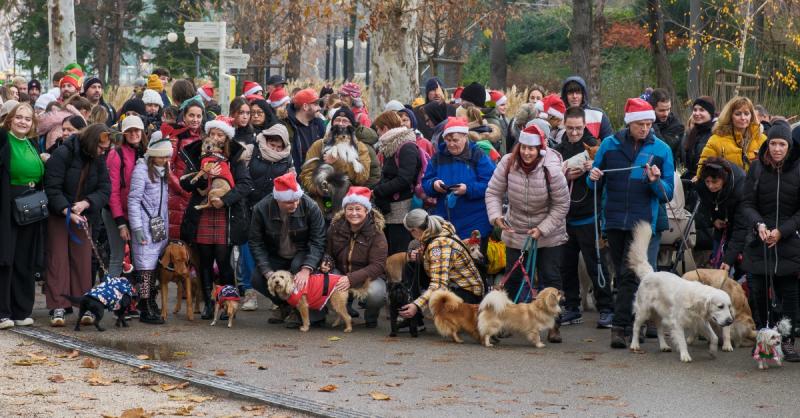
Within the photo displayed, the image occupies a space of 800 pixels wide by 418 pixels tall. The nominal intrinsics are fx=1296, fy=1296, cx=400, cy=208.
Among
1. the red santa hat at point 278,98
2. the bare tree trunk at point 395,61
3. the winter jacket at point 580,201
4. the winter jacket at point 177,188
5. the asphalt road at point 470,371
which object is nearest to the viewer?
the asphalt road at point 470,371

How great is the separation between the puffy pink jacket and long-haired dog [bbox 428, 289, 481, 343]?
3103 mm

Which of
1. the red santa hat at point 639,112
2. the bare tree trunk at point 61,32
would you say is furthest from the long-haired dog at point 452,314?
the bare tree trunk at point 61,32

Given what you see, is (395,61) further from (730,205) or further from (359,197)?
(730,205)

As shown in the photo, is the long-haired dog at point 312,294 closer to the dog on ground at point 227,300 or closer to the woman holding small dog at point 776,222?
the dog on ground at point 227,300

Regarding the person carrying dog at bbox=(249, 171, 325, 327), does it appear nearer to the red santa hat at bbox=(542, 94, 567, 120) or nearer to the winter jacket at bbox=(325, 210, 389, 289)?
the winter jacket at bbox=(325, 210, 389, 289)

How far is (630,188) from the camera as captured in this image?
35.3 feet

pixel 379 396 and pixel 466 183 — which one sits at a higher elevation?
pixel 466 183

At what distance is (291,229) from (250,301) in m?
1.66

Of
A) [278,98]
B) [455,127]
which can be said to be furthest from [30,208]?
[278,98]

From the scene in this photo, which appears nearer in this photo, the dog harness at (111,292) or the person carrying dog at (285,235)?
the dog harness at (111,292)

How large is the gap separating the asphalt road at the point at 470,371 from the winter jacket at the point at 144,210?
62 cm

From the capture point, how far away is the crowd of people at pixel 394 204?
10.8 metres

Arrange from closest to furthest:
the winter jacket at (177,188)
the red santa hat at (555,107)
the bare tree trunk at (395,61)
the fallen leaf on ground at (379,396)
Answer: the fallen leaf on ground at (379,396) → the winter jacket at (177,188) → the red santa hat at (555,107) → the bare tree trunk at (395,61)

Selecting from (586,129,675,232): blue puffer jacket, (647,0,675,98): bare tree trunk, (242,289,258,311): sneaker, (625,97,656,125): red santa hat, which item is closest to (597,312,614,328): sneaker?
(586,129,675,232): blue puffer jacket
